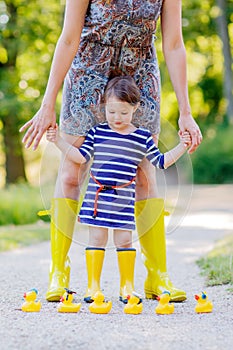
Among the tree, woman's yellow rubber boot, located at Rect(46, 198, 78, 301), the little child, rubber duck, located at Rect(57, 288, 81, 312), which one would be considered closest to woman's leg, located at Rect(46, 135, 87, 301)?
woman's yellow rubber boot, located at Rect(46, 198, 78, 301)

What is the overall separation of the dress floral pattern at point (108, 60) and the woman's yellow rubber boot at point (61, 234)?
37cm

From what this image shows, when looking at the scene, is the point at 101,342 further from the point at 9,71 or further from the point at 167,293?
the point at 9,71

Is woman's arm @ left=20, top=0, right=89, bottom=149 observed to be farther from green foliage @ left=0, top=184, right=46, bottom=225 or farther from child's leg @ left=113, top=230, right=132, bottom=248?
green foliage @ left=0, top=184, right=46, bottom=225

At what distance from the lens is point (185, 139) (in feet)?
11.3

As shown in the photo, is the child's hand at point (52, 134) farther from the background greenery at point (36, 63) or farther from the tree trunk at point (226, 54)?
the tree trunk at point (226, 54)

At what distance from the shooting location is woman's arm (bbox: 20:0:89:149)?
3.32 meters

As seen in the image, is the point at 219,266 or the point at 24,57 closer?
the point at 219,266

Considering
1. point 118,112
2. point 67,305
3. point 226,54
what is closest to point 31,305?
point 67,305

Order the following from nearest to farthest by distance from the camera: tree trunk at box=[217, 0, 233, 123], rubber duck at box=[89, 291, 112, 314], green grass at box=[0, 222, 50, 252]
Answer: rubber duck at box=[89, 291, 112, 314] < green grass at box=[0, 222, 50, 252] < tree trunk at box=[217, 0, 233, 123]

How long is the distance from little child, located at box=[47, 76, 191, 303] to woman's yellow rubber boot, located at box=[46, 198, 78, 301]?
0.53 feet

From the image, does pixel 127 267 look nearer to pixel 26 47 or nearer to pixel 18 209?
pixel 18 209

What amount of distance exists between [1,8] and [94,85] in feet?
43.9

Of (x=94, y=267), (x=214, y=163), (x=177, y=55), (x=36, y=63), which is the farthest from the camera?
(x=36, y=63)

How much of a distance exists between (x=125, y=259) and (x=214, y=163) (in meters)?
12.4
